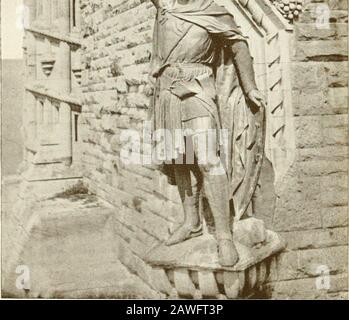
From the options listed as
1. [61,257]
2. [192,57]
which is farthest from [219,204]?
[61,257]

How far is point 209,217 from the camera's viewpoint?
11.9 feet

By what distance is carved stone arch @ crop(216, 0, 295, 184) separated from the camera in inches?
141

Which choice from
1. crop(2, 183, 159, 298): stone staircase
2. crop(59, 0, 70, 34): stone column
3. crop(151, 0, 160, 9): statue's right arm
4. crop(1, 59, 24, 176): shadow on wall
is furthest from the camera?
crop(59, 0, 70, 34): stone column

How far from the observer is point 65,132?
13.8 feet

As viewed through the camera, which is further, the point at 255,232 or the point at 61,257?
the point at 61,257

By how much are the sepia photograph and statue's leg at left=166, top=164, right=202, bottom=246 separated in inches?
0.4

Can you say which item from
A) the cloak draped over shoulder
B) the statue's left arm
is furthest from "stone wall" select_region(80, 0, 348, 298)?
the statue's left arm

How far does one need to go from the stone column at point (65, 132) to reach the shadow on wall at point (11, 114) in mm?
370

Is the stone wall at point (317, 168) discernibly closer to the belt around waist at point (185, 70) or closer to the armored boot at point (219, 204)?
the armored boot at point (219, 204)

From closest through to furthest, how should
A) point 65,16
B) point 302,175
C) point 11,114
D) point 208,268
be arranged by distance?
point 208,268
point 302,175
point 11,114
point 65,16

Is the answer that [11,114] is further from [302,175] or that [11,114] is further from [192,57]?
[302,175]

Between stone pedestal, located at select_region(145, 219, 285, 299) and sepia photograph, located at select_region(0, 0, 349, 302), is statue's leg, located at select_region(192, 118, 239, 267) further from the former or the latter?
stone pedestal, located at select_region(145, 219, 285, 299)

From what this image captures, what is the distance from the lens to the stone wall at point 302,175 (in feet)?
12.1

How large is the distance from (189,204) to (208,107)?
2.48 feet
